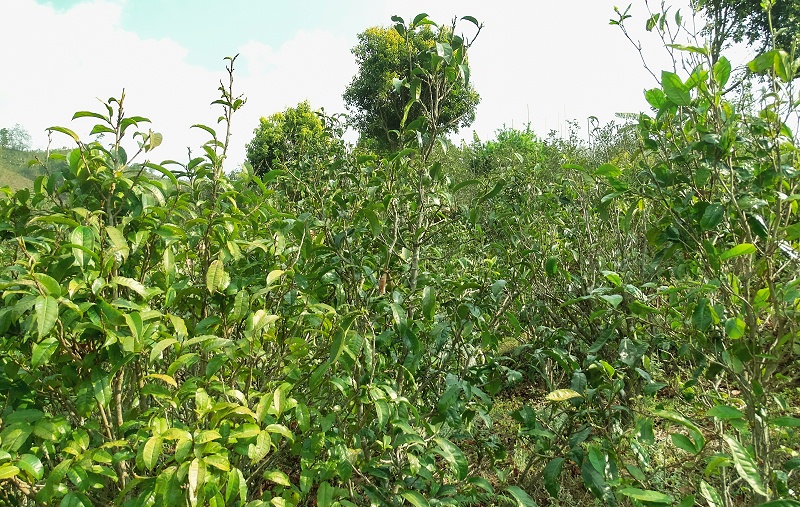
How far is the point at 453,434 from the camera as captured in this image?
6.61 feet

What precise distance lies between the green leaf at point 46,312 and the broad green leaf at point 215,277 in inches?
16.4

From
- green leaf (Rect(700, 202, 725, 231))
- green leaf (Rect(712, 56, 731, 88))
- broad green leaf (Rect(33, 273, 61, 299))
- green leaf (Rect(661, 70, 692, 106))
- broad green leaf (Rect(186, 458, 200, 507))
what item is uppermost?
green leaf (Rect(712, 56, 731, 88))

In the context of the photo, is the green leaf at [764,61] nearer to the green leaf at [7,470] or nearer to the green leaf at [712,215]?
the green leaf at [712,215]

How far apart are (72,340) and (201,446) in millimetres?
575

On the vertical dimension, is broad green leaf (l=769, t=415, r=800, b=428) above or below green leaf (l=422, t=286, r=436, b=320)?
below

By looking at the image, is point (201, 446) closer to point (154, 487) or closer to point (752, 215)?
point (154, 487)

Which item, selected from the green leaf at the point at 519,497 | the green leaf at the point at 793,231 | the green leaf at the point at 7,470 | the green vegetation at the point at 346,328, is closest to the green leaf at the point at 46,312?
the green vegetation at the point at 346,328

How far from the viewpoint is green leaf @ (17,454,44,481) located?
1.21 meters

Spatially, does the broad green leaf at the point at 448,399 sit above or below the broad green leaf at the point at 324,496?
above

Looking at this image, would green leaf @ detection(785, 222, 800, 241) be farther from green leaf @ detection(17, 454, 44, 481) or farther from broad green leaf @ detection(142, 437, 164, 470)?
green leaf @ detection(17, 454, 44, 481)

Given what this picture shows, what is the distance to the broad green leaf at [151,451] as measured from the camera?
1215 millimetres

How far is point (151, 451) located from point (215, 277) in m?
0.52

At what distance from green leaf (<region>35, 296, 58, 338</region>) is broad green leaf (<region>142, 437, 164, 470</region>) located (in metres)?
0.36

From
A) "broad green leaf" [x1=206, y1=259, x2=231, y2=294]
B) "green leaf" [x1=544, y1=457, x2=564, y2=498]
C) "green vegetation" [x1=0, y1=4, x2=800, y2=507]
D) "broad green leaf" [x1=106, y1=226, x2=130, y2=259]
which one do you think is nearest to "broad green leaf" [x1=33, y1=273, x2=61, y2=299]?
"green vegetation" [x1=0, y1=4, x2=800, y2=507]
